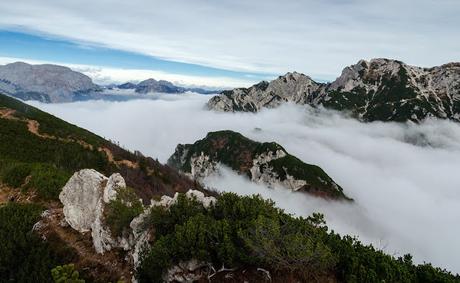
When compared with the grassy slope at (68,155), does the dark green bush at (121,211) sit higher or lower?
higher

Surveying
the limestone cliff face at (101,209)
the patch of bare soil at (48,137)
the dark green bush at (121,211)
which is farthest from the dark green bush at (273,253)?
the patch of bare soil at (48,137)

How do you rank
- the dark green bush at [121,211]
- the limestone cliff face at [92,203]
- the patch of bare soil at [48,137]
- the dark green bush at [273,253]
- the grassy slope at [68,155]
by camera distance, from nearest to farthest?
1. the dark green bush at [273,253]
2. the dark green bush at [121,211]
3. the limestone cliff face at [92,203]
4. the grassy slope at [68,155]
5. the patch of bare soil at [48,137]

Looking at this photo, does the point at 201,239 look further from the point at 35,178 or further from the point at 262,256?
the point at 35,178

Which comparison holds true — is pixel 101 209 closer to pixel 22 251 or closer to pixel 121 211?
pixel 121 211

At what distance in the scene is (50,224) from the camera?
169 ft

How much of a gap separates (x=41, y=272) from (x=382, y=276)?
110 ft

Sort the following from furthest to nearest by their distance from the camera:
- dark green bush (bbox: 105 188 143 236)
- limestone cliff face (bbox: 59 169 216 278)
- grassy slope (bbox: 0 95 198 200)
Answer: grassy slope (bbox: 0 95 198 200), dark green bush (bbox: 105 188 143 236), limestone cliff face (bbox: 59 169 216 278)

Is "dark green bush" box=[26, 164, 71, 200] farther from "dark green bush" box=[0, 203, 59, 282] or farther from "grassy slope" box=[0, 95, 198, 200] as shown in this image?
"grassy slope" box=[0, 95, 198, 200]

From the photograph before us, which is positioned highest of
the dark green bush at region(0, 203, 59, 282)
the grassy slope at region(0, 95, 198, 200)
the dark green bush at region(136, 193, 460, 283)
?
the dark green bush at region(136, 193, 460, 283)

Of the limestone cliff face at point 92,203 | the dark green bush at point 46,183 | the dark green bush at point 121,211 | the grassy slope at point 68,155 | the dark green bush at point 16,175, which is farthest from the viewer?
the grassy slope at point 68,155

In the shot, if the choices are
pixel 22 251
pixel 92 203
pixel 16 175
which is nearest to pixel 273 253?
pixel 92 203

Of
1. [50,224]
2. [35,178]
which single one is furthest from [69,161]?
[50,224]

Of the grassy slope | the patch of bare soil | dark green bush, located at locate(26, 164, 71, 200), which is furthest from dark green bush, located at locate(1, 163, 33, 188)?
the patch of bare soil

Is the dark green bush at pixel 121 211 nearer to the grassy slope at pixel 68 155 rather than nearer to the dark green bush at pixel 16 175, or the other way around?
the dark green bush at pixel 16 175
